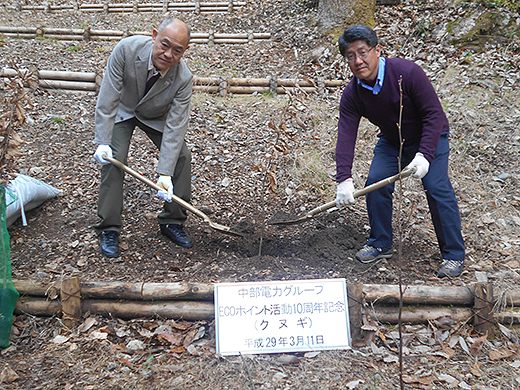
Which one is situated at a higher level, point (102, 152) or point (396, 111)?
point (396, 111)

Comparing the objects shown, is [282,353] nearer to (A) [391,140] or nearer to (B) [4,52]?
(A) [391,140]

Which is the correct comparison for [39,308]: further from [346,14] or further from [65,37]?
[65,37]

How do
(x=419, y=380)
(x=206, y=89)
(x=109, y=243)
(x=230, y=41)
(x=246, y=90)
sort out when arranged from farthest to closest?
(x=230, y=41) < (x=246, y=90) < (x=206, y=89) < (x=109, y=243) < (x=419, y=380)

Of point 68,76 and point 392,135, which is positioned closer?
point 392,135

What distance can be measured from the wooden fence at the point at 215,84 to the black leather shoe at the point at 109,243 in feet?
12.0

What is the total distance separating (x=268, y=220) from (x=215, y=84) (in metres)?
3.51

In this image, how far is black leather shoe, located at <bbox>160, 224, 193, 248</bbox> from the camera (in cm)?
362

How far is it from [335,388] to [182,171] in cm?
219

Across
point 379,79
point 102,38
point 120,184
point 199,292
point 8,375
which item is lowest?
point 8,375

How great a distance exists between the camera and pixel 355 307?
251 centimetres

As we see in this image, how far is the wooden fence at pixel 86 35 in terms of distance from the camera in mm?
9586

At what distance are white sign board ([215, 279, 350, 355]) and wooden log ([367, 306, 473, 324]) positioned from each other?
37 cm

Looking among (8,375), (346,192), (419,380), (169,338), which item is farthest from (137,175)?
(419,380)

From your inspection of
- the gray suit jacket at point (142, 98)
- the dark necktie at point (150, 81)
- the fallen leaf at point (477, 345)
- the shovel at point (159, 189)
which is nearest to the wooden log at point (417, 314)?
the fallen leaf at point (477, 345)
